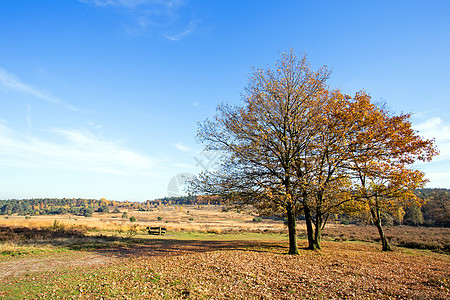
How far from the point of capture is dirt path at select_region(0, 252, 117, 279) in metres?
12.2

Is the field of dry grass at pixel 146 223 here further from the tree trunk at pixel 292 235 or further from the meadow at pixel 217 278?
the meadow at pixel 217 278

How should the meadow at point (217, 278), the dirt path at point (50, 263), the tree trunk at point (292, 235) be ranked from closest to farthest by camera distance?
the meadow at point (217, 278) → the dirt path at point (50, 263) → the tree trunk at point (292, 235)

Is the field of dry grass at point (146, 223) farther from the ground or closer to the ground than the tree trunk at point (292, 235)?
closer to the ground

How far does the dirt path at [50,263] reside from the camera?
12231mm

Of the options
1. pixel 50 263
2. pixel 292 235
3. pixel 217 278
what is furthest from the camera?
pixel 292 235

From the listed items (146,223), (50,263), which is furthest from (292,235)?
(146,223)

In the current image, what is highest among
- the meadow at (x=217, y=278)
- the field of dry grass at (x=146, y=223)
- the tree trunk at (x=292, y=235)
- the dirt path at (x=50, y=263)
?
the tree trunk at (x=292, y=235)

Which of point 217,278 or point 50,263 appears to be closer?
point 217,278

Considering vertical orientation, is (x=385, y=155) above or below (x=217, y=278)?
above

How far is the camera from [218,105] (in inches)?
752

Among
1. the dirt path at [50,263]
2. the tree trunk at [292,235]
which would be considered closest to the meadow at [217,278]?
the dirt path at [50,263]

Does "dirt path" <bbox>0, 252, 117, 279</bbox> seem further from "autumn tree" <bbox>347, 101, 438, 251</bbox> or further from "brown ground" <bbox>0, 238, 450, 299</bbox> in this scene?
"autumn tree" <bbox>347, 101, 438, 251</bbox>

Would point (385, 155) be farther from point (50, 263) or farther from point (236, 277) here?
point (50, 263)

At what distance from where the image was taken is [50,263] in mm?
14094
